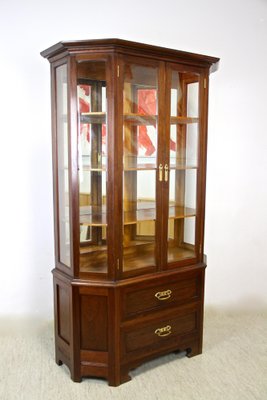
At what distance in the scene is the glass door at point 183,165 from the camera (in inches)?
96.0

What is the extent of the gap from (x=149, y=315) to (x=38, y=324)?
3.15 feet

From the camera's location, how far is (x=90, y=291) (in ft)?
7.47

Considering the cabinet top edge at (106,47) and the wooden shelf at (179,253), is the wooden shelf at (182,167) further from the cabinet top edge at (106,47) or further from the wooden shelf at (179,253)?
the cabinet top edge at (106,47)

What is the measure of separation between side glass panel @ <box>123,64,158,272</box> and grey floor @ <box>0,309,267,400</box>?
28.2 inches

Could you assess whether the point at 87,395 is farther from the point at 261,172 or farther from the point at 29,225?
the point at 261,172

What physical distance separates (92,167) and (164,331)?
1.15 m

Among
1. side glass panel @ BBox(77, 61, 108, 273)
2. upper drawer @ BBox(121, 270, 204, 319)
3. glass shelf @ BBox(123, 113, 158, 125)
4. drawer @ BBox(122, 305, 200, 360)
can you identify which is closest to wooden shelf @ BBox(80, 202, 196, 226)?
side glass panel @ BBox(77, 61, 108, 273)

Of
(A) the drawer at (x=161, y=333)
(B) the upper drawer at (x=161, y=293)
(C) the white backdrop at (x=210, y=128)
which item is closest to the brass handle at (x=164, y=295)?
(B) the upper drawer at (x=161, y=293)

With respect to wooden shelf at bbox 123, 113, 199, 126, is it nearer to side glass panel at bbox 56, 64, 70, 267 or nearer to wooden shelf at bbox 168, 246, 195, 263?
side glass panel at bbox 56, 64, 70, 267

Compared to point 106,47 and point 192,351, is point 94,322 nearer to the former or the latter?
point 192,351

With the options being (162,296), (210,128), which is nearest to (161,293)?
(162,296)

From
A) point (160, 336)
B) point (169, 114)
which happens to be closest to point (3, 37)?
point (169, 114)

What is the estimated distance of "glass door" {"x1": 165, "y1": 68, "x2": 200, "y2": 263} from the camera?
2.44 metres

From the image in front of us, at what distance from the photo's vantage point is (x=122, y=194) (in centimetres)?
224
